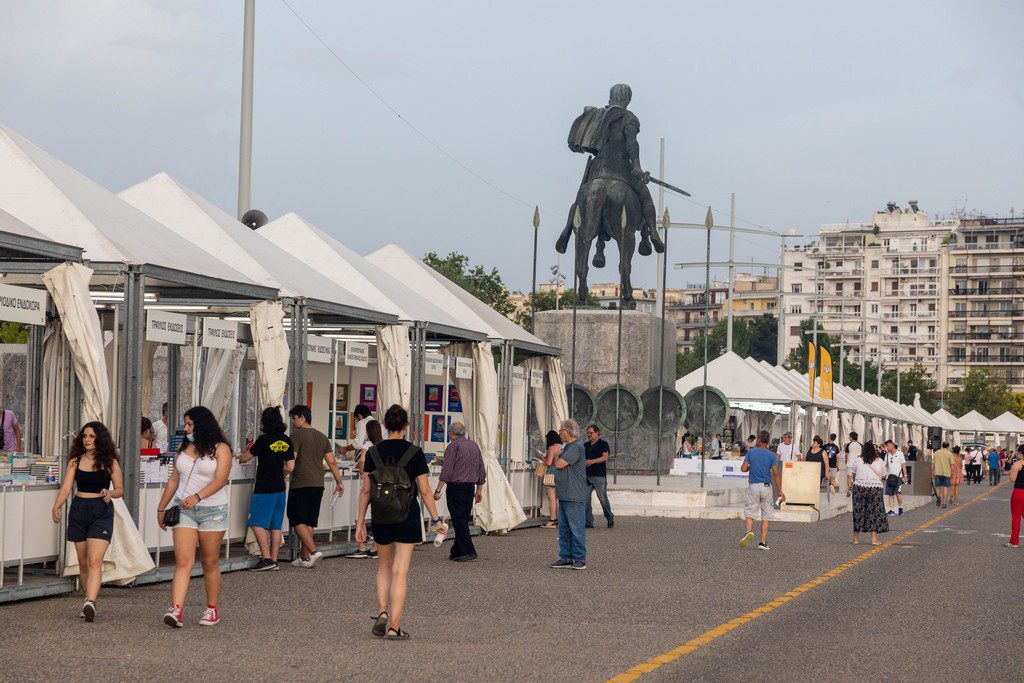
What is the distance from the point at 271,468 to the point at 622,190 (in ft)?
64.8

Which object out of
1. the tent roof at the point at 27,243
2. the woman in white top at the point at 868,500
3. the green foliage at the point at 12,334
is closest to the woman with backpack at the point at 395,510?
the tent roof at the point at 27,243

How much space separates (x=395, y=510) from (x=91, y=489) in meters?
2.62

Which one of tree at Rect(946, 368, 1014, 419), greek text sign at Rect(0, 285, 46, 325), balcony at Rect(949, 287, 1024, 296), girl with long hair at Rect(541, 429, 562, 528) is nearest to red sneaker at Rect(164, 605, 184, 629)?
greek text sign at Rect(0, 285, 46, 325)

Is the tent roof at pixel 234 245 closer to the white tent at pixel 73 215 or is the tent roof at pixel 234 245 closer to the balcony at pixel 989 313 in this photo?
the white tent at pixel 73 215

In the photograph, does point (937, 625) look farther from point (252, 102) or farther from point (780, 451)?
point (780, 451)

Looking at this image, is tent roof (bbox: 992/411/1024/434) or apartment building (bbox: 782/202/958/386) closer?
tent roof (bbox: 992/411/1024/434)

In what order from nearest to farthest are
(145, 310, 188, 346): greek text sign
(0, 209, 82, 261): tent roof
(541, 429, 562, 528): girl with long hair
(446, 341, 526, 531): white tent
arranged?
(0, 209, 82, 261): tent roof → (145, 310, 188, 346): greek text sign → (541, 429, 562, 528): girl with long hair → (446, 341, 526, 531): white tent

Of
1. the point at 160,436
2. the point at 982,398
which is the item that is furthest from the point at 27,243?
the point at 982,398

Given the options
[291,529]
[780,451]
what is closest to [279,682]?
[291,529]

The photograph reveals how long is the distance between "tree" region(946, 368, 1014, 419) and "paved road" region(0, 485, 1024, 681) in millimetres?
113574

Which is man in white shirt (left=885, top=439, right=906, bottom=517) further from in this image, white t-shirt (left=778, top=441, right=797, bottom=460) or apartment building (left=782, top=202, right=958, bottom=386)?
apartment building (left=782, top=202, right=958, bottom=386)

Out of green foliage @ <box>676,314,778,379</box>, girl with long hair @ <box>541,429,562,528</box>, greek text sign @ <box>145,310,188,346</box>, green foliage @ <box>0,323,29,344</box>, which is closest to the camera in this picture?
greek text sign @ <box>145,310,188,346</box>

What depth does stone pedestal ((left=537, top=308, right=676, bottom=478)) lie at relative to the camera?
32.7m

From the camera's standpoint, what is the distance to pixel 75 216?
13.8 metres
